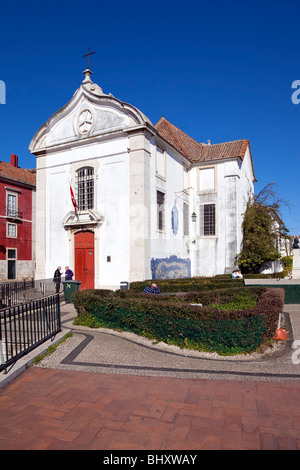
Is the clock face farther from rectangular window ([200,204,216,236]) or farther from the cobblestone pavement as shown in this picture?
the cobblestone pavement

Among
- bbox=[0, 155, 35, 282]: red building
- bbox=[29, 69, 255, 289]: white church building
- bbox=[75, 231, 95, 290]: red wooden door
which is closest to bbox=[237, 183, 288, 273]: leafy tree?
bbox=[29, 69, 255, 289]: white church building

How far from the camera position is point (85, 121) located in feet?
65.8

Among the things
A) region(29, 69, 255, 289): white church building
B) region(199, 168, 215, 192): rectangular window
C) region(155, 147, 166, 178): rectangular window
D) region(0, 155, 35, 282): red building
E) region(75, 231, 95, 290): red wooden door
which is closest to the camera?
region(29, 69, 255, 289): white church building

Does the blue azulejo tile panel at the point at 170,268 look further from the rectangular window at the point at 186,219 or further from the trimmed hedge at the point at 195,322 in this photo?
the trimmed hedge at the point at 195,322

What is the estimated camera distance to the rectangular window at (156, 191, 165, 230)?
65.2ft

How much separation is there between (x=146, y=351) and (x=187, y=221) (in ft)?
55.2

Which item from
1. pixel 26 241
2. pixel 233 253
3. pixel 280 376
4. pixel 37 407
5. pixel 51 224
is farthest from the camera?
pixel 26 241

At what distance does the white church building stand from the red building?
989 centimetres

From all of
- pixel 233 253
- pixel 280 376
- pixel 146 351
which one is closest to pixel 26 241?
pixel 233 253

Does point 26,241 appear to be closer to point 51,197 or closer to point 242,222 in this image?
point 51,197

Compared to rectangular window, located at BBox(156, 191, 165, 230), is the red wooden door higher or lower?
lower

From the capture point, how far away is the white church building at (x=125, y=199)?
18.2 metres

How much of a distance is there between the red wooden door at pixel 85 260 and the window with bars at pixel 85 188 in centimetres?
169

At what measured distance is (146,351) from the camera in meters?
7.26
